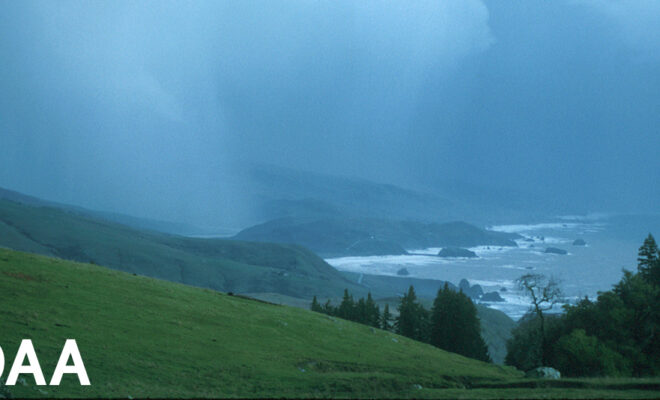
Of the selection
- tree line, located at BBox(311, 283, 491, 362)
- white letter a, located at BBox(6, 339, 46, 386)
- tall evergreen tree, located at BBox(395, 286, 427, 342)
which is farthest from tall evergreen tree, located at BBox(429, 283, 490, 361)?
white letter a, located at BBox(6, 339, 46, 386)

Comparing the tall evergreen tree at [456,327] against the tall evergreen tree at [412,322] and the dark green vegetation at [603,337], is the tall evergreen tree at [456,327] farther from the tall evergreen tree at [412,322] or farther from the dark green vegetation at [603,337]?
the dark green vegetation at [603,337]

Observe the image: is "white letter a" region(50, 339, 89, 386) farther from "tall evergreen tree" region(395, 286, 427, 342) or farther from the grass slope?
"tall evergreen tree" region(395, 286, 427, 342)

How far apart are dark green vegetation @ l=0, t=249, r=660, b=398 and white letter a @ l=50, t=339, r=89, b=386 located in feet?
1.38

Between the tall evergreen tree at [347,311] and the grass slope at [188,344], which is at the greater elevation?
the tall evergreen tree at [347,311]

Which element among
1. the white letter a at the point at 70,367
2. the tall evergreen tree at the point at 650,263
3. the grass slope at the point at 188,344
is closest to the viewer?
the white letter a at the point at 70,367

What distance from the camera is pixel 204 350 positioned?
1294 inches

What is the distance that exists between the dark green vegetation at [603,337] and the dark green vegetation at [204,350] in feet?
37.1

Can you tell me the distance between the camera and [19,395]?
20.9 m

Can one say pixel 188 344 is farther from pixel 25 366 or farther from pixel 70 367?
pixel 25 366

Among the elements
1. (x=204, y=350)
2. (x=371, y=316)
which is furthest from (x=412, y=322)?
(x=204, y=350)

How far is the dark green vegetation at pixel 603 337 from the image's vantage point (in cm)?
5066

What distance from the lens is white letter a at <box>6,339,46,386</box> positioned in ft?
73.6

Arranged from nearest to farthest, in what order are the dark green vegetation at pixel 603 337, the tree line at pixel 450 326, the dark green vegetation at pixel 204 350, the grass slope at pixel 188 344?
the dark green vegetation at pixel 204 350, the grass slope at pixel 188 344, the dark green vegetation at pixel 603 337, the tree line at pixel 450 326

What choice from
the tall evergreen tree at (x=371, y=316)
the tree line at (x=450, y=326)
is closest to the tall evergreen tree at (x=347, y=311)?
the tall evergreen tree at (x=371, y=316)
